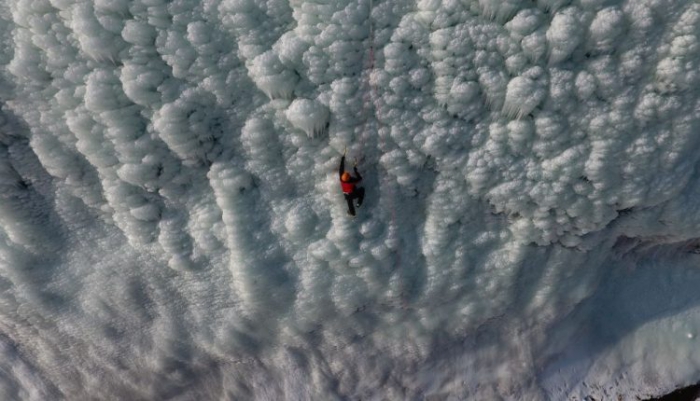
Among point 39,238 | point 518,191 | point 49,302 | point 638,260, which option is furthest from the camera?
point 638,260

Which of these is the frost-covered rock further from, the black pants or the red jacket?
the black pants

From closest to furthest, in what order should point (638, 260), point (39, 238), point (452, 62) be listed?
point (452, 62), point (39, 238), point (638, 260)

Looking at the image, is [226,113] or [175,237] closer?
[226,113]

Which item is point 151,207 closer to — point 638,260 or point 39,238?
point 39,238

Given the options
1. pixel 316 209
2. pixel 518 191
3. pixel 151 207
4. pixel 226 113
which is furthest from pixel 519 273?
pixel 151 207

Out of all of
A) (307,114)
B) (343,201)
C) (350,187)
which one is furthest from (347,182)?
(307,114)

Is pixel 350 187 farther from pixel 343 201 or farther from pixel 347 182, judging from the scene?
pixel 343 201

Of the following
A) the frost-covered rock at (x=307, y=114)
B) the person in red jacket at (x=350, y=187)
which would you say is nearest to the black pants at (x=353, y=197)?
the person in red jacket at (x=350, y=187)
